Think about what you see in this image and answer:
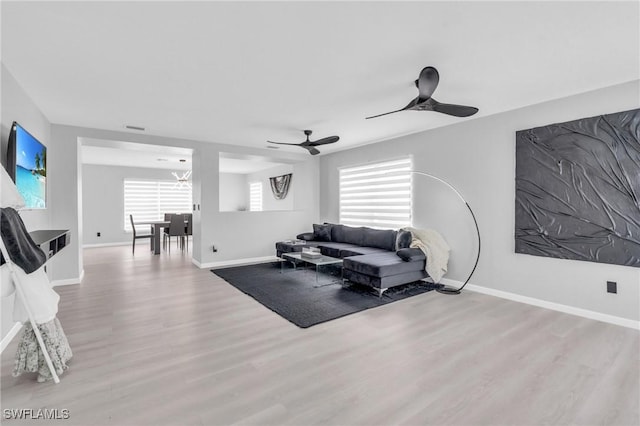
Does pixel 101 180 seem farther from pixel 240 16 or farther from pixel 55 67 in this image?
pixel 240 16

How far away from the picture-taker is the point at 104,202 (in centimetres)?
870

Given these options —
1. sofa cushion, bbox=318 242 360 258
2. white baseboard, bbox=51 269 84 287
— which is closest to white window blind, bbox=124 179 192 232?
white baseboard, bbox=51 269 84 287

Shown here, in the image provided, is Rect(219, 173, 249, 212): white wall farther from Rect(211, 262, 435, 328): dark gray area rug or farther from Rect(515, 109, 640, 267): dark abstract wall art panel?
Rect(515, 109, 640, 267): dark abstract wall art panel

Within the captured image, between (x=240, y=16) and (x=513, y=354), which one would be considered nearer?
(x=240, y=16)

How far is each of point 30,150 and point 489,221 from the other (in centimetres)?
543

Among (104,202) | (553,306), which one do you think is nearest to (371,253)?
(553,306)

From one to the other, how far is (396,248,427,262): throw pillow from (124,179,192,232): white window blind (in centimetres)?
822

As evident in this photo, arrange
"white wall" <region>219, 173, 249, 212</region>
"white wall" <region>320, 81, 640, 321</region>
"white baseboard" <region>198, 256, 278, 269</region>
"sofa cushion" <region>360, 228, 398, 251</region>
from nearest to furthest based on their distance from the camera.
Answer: "white wall" <region>320, 81, 640, 321</region> < "sofa cushion" <region>360, 228, 398, 251</region> < "white baseboard" <region>198, 256, 278, 269</region> < "white wall" <region>219, 173, 249, 212</region>

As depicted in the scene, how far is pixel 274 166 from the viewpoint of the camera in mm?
9602

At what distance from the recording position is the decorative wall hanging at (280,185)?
893cm

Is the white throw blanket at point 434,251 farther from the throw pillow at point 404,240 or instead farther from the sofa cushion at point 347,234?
the sofa cushion at point 347,234

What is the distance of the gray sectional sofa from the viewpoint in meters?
3.94

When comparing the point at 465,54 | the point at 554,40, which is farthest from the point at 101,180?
the point at 554,40

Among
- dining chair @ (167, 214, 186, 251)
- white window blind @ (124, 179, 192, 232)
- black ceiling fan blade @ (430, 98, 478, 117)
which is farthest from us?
white window blind @ (124, 179, 192, 232)
